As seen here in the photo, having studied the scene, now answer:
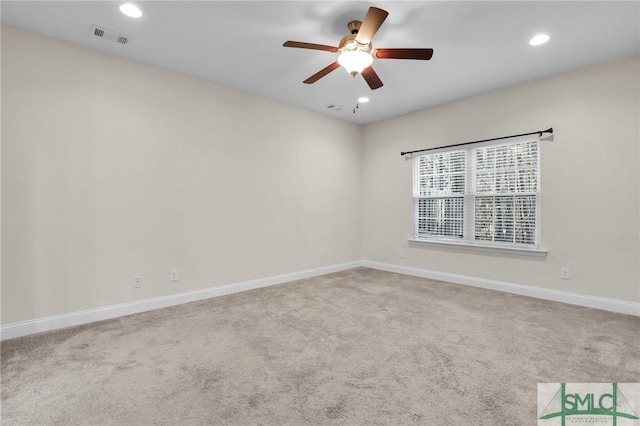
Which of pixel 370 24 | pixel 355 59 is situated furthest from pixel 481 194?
pixel 370 24

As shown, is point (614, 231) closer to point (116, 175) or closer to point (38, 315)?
point (116, 175)

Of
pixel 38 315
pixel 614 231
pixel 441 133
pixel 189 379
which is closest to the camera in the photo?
pixel 189 379

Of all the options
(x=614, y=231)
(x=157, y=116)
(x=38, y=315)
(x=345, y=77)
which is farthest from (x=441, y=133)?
(x=38, y=315)

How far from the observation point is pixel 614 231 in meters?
3.18

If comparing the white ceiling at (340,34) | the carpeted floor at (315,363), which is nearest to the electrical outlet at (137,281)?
the carpeted floor at (315,363)

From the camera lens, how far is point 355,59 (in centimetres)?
241

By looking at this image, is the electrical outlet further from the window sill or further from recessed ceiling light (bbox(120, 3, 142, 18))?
the window sill

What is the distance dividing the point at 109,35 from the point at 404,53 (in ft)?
8.75

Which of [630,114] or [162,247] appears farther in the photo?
[162,247]

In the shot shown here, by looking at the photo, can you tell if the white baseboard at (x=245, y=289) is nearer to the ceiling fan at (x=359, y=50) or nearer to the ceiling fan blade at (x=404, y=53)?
the ceiling fan at (x=359, y=50)

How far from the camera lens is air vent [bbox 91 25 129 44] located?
8.57 ft

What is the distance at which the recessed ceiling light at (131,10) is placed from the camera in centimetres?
231

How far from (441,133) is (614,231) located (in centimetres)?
239

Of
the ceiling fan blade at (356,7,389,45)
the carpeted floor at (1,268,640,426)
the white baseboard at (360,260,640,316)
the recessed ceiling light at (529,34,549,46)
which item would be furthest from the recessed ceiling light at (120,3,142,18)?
the white baseboard at (360,260,640,316)
